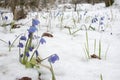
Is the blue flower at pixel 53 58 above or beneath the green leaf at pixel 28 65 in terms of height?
above

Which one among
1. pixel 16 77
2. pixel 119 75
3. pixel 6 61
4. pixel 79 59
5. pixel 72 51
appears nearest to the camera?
pixel 16 77

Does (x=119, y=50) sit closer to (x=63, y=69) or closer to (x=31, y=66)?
(x=63, y=69)

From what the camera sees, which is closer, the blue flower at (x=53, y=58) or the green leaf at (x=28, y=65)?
the blue flower at (x=53, y=58)

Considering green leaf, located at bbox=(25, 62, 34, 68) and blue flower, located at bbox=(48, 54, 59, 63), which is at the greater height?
blue flower, located at bbox=(48, 54, 59, 63)

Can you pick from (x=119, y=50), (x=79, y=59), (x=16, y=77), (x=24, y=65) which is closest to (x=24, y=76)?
(x=16, y=77)

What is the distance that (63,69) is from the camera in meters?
1.52

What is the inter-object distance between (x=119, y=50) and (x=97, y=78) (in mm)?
708

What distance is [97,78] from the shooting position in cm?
141

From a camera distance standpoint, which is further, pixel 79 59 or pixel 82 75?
pixel 79 59

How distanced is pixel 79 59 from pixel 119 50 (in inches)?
19.0

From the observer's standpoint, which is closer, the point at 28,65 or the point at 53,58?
the point at 53,58

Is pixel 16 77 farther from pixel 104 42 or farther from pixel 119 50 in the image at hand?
pixel 104 42

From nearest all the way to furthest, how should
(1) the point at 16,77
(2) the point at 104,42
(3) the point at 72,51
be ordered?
1. (1) the point at 16,77
2. (3) the point at 72,51
3. (2) the point at 104,42

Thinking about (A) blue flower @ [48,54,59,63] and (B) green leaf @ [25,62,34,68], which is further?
(B) green leaf @ [25,62,34,68]
